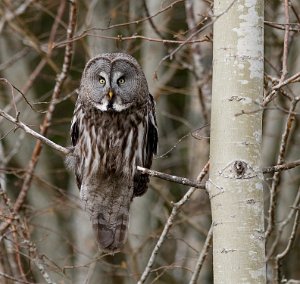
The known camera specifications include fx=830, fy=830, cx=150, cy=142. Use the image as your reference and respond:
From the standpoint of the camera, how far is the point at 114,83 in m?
4.89

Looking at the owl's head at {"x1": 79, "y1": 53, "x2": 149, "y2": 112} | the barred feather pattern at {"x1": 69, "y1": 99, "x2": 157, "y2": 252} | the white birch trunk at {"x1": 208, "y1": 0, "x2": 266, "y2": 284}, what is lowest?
the white birch trunk at {"x1": 208, "y1": 0, "x2": 266, "y2": 284}

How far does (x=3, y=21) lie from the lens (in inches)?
263

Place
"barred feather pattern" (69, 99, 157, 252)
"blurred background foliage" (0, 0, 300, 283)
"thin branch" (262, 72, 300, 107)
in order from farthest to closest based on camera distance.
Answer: "blurred background foliage" (0, 0, 300, 283)
"barred feather pattern" (69, 99, 157, 252)
"thin branch" (262, 72, 300, 107)

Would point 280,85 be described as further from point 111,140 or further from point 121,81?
point 121,81

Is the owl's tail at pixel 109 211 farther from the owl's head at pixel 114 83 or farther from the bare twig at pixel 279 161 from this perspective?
the bare twig at pixel 279 161

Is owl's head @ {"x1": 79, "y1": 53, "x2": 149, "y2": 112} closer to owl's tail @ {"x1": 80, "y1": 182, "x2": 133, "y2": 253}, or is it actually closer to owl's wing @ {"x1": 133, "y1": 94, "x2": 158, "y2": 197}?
owl's wing @ {"x1": 133, "y1": 94, "x2": 158, "y2": 197}

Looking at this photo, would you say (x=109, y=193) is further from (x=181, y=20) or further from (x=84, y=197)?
(x=181, y=20)

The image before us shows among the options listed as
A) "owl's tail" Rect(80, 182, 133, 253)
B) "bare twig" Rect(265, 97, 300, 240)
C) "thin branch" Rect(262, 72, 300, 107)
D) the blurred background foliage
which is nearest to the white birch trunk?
"thin branch" Rect(262, 72, 300, 107)

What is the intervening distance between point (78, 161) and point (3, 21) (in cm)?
226

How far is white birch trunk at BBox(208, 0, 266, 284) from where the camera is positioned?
3064 millimetres

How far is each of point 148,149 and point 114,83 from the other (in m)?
0.44

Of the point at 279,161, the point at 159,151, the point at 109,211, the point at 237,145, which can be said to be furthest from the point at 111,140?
the point at 159,151

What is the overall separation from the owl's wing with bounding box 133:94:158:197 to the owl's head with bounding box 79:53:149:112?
139mm

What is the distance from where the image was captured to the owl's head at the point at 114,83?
15.5ft
